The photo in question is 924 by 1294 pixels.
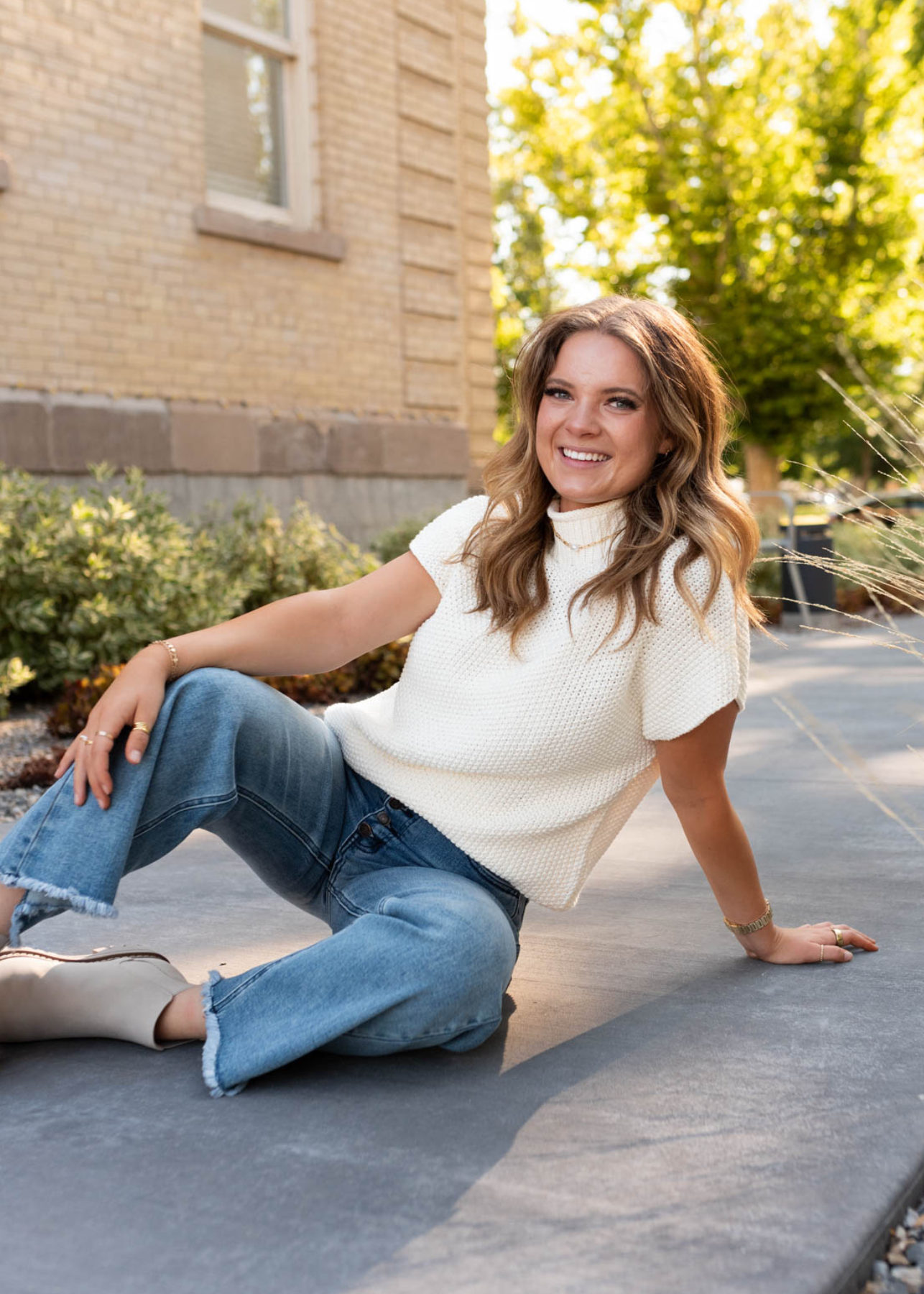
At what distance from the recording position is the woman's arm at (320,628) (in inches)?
A: 85.9

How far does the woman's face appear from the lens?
2197mm

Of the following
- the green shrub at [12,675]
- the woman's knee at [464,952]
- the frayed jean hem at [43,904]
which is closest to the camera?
the frayed jean hem at [43,904]

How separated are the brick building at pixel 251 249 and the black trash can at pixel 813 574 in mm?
→ 2712

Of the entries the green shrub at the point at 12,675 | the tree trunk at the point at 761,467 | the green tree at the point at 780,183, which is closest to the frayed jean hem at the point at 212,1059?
the green shrub at the point at 12,675

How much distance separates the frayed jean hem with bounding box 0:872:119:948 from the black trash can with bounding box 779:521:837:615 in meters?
8.40

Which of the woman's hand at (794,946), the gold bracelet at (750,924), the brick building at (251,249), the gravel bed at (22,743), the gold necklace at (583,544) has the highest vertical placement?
the brick building at (251,249)

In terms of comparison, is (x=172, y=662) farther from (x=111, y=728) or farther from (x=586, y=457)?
(x=586, y=457)

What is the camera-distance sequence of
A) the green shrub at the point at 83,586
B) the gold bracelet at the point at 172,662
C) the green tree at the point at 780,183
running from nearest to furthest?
the gold bracelet at the point at 172,662, the green shrub at the point at 83,586, the green tree at the point at 780,183

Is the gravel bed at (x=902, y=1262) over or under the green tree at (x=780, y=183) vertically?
under

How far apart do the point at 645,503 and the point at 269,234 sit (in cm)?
692

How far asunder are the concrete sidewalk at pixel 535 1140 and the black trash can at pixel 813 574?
7.36 meters

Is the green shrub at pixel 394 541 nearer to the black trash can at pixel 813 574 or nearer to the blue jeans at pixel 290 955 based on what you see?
the black trash can at pixel 813 574

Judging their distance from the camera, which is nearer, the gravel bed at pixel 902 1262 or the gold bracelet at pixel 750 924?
the gravel bed at pixel 902 1262

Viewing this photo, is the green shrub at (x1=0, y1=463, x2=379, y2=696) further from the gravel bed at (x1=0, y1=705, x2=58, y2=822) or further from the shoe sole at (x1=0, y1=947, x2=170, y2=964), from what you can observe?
the shoe sole at (x1=0, y1=947, x2=170, y2=964)
